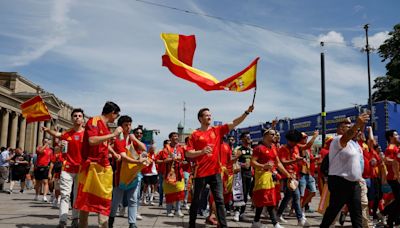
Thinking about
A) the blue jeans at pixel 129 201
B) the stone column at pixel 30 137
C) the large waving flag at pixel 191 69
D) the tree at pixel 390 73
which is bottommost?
the blue jeans at pixel 129 201

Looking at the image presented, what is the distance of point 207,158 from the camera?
6.68m

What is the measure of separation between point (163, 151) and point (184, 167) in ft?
2.57

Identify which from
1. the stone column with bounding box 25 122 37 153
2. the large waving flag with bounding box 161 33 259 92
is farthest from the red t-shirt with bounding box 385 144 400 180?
the stone column with bounding box 25 122 37 153

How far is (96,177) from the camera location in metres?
5.54

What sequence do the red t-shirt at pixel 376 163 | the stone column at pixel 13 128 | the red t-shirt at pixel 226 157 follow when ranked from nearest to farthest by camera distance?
the red t-shirt at pixel 376 163, the red t-shirt at pixel 226 157, the stone column at pixel 13 128

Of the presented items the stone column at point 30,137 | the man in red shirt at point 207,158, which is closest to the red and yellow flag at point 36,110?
the man in red shirt at point 207,158

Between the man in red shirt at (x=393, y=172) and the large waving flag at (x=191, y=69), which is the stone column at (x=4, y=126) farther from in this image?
the man in red shirt at (x=393, y=172)

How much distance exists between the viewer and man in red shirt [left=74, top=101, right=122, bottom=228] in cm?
546

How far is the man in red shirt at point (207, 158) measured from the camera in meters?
6.56

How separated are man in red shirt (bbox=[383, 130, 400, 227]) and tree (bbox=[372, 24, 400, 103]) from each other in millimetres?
36194

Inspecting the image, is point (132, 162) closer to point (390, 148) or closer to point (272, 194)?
point (272, 194)

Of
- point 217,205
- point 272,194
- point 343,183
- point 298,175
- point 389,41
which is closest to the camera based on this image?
point 343,183

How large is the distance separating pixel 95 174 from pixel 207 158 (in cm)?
190

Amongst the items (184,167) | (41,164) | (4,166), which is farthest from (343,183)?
(4,166)
